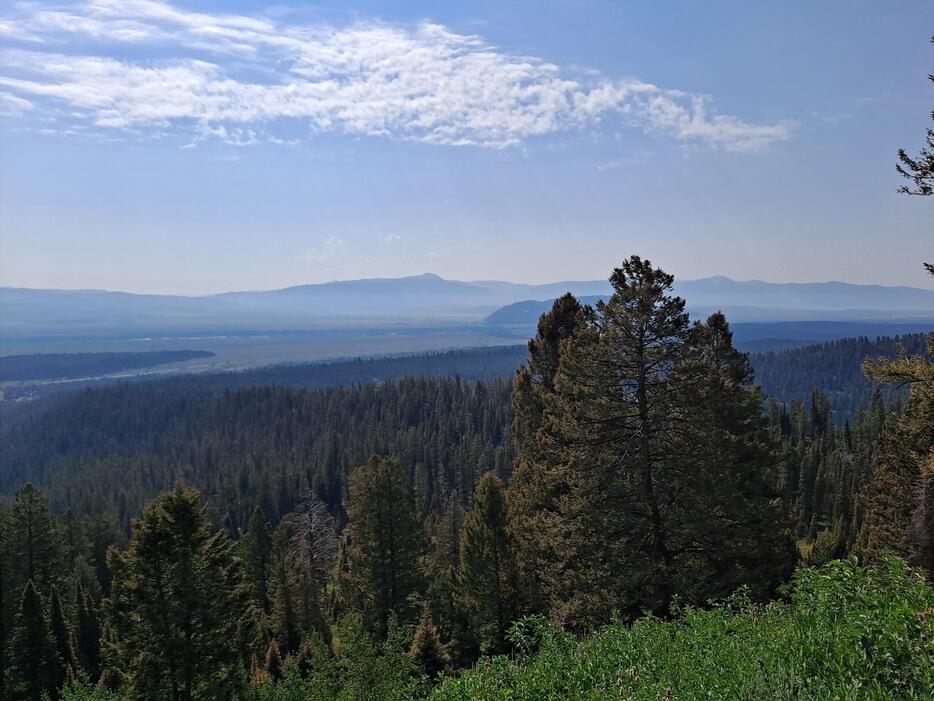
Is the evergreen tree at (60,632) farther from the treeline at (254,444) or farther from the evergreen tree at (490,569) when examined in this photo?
the treeline at (254,444)

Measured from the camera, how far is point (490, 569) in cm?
2147

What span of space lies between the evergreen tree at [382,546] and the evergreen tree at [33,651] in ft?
45.1

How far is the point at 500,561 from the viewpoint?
21.3 meters

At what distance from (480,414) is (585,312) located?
375ft

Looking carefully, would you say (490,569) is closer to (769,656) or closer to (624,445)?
(624,445)

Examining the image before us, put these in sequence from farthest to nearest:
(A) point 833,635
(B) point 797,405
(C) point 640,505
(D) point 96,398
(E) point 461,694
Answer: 1. (D) point 96,398
2. (B) point 797,405
3. (C) point 640,505
4. (E) point 461,694
5. (A) point 833,635

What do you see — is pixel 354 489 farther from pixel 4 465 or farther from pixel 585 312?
pixel 4 465

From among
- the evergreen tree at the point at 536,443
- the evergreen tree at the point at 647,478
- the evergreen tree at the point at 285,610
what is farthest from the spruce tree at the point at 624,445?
the evergreen tree at the point at 285,610

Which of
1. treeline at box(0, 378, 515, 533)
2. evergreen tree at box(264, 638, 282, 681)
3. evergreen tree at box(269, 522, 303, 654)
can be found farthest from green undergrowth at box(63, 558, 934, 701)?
treeline at box(0, 378, 515, 533)

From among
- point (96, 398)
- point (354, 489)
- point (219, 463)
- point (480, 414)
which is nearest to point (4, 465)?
point (96, 398)

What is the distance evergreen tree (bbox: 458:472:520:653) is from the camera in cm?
2133

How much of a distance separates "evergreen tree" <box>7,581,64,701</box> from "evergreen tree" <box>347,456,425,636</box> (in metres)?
13.7

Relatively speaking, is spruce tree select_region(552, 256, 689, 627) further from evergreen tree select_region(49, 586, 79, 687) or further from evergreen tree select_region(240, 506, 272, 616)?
evergreen tree select_region(240, 506, 272, 616)

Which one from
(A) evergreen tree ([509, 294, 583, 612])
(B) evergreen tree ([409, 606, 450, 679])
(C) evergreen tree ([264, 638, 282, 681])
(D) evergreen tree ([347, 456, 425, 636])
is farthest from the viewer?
(C) evergreen tree ([264, 638, 282, 681])
